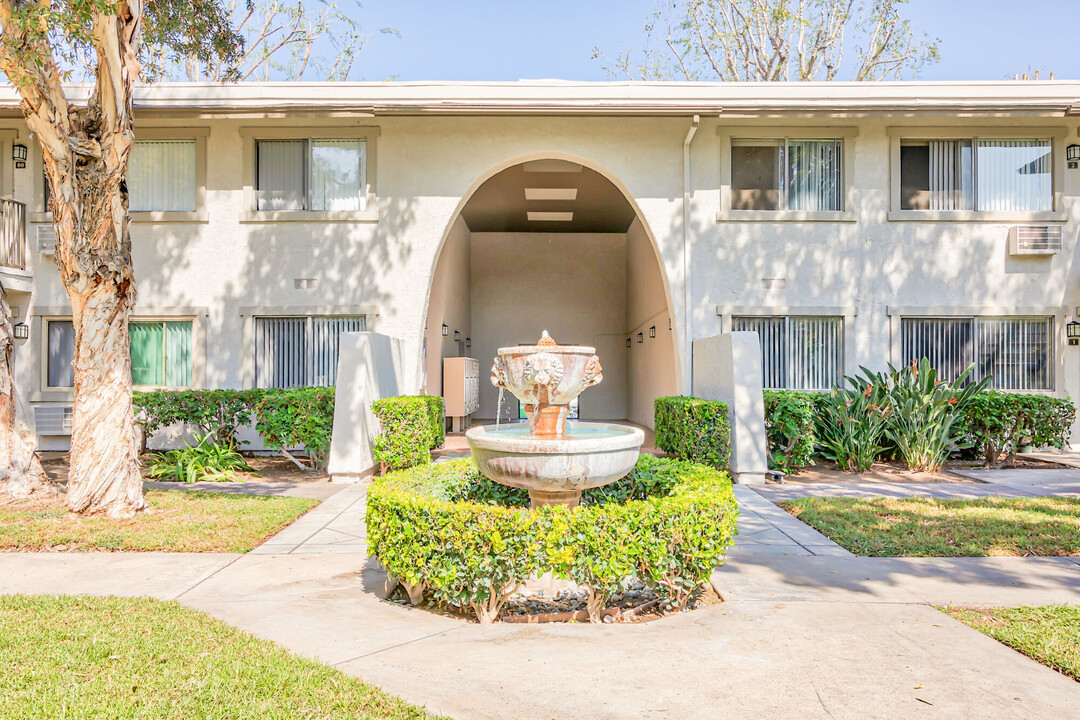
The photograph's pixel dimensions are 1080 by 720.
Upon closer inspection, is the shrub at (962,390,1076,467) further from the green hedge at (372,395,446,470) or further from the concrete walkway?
the green hedge at (372,395,446,470)

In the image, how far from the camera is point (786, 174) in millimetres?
11266

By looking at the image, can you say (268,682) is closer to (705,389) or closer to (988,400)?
(705,389)

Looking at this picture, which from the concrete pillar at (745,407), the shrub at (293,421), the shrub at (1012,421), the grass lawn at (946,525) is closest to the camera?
the grass lawn at (946,525)

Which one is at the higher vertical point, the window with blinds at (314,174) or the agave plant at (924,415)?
the window with blinds at (314,174)

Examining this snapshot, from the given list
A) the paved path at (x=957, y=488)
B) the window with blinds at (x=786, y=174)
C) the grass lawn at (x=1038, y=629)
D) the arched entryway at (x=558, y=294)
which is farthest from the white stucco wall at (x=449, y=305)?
the grass lawn at (x=1038, y=629)

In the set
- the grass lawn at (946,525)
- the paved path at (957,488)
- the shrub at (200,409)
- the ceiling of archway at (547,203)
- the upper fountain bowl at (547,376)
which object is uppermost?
the ceiling of archway at (547,203)

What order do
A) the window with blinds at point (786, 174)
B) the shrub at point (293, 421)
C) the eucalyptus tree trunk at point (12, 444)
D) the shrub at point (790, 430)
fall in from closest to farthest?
1. the eucalyptus tree trunk at point (12, 444)
2. the shrub at point (790, 430)
3. the shrub at point (293, 421)
4. the window with blinds at point (786, 174)

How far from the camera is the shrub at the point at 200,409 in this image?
31.3 ft

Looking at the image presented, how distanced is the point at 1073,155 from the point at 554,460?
11.6 metres

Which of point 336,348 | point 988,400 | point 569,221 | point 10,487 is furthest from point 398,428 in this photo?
point 569,221

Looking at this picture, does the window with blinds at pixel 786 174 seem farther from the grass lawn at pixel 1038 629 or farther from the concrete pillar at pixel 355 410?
the grass lawn at pixel 1038 629

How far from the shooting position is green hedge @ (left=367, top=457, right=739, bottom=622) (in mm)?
3824

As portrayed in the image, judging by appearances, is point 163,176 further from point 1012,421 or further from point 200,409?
point 1012,421

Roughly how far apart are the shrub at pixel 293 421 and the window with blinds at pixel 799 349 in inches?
257
